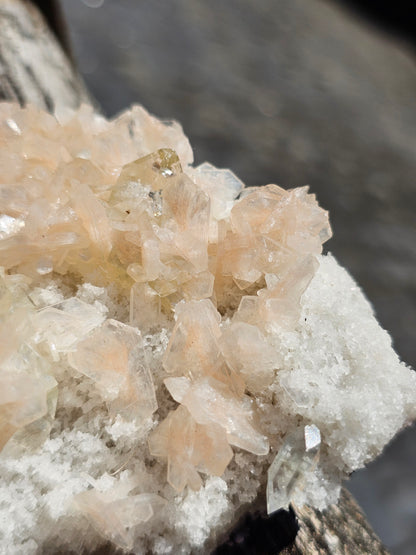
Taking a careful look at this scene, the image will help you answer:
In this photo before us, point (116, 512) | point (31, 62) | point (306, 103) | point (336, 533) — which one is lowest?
point (306, 103)

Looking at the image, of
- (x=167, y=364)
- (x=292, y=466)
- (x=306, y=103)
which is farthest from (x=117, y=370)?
(x=306, y=103)

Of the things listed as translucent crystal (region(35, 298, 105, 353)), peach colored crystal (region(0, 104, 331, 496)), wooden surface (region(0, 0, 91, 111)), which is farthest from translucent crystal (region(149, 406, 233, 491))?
wooden surface (region(0, 0, 91, 111))

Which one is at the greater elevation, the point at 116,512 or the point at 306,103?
the point at 116,512

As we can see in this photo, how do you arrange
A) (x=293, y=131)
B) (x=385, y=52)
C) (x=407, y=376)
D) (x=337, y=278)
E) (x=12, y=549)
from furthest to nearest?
(x=385, y=52) < (x=293, y=131) < (x=337, y=278) < (x=407, y=376) < (x=12, y=549)

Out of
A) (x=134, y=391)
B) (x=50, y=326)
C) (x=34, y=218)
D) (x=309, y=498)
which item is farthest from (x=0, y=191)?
Result: (x=309, y=498)

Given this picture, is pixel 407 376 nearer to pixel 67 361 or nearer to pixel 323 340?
pixel 323 340

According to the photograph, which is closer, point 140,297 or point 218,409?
point 218,409

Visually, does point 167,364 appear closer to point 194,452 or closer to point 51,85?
point 194,452

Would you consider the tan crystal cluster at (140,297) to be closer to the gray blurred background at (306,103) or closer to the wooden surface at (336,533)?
the wooden surface at (336,533)
